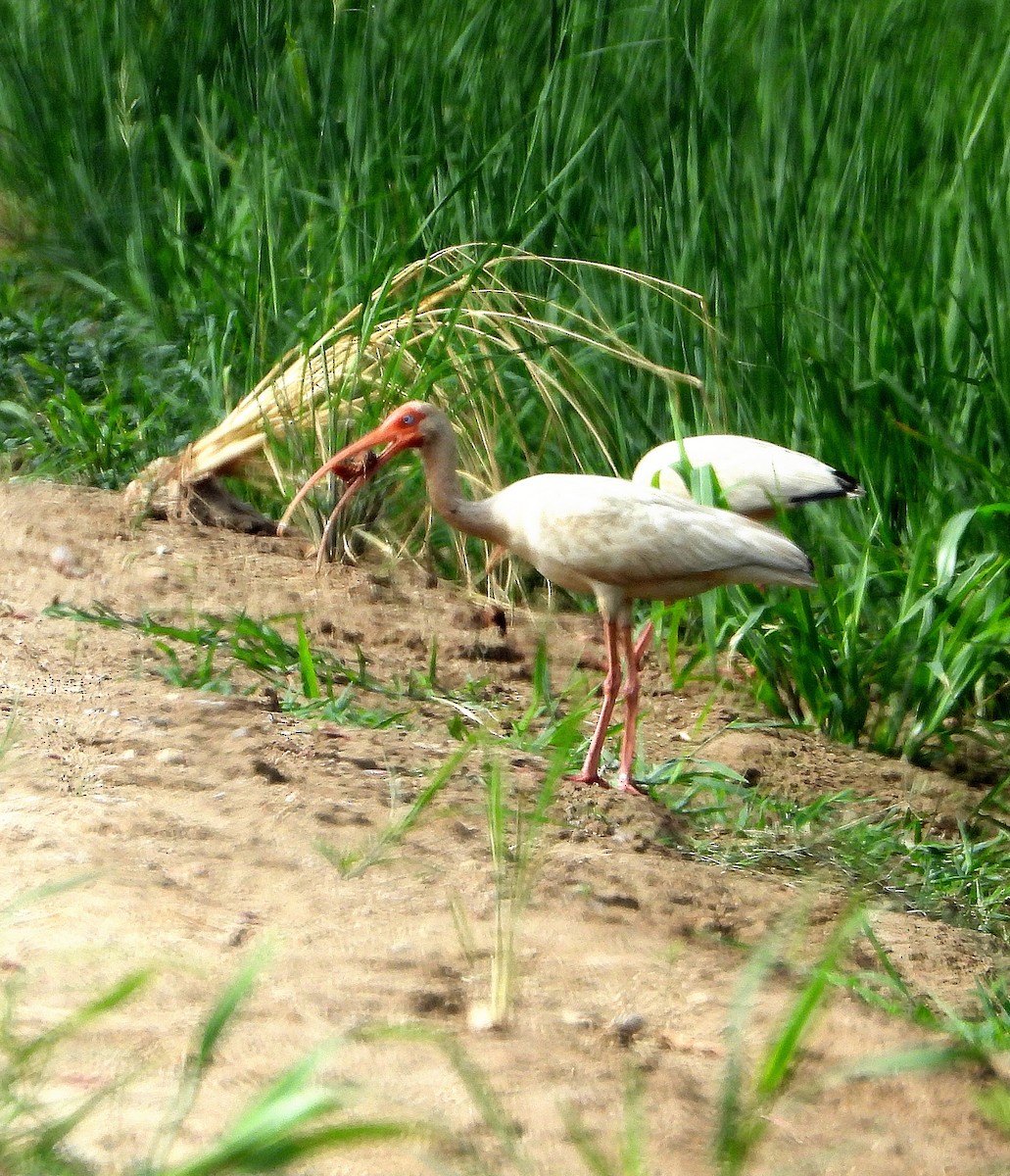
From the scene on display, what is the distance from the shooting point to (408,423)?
5.02m

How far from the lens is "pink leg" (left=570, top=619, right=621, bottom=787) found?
428 cm

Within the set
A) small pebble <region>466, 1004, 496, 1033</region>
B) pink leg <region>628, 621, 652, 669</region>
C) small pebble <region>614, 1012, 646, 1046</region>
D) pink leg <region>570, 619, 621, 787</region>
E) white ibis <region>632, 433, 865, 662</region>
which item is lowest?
pink leg <region>628, 621, 652, 669</region>

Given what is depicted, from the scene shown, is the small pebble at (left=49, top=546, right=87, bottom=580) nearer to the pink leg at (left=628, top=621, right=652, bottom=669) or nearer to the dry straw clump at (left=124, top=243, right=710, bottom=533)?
the dry straw clump at (left=124, top=243, right=710, bottom=533)

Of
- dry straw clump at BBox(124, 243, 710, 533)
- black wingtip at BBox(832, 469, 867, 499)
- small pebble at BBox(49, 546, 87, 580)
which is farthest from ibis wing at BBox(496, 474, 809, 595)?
small pebble at BBox(49, 546, 87, 580)

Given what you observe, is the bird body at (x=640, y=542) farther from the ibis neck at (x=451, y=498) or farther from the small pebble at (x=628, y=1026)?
the small pebble at (x=628, y=1026)

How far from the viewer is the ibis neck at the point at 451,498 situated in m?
4.92

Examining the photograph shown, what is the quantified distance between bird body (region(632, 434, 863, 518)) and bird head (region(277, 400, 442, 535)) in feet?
2.20

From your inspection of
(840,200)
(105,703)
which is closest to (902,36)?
(840,200)

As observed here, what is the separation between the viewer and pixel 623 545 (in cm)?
461

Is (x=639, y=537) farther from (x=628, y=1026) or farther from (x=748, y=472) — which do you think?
(x=628, y=1026)

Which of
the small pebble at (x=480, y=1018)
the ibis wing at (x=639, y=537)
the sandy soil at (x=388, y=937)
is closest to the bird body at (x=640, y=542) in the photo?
the ibis wing at (x=639, y=537)

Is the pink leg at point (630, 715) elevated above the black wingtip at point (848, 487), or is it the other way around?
the black wingtip at point (848, 487)

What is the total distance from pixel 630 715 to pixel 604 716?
9cm

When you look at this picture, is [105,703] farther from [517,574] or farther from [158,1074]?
[517,574]
